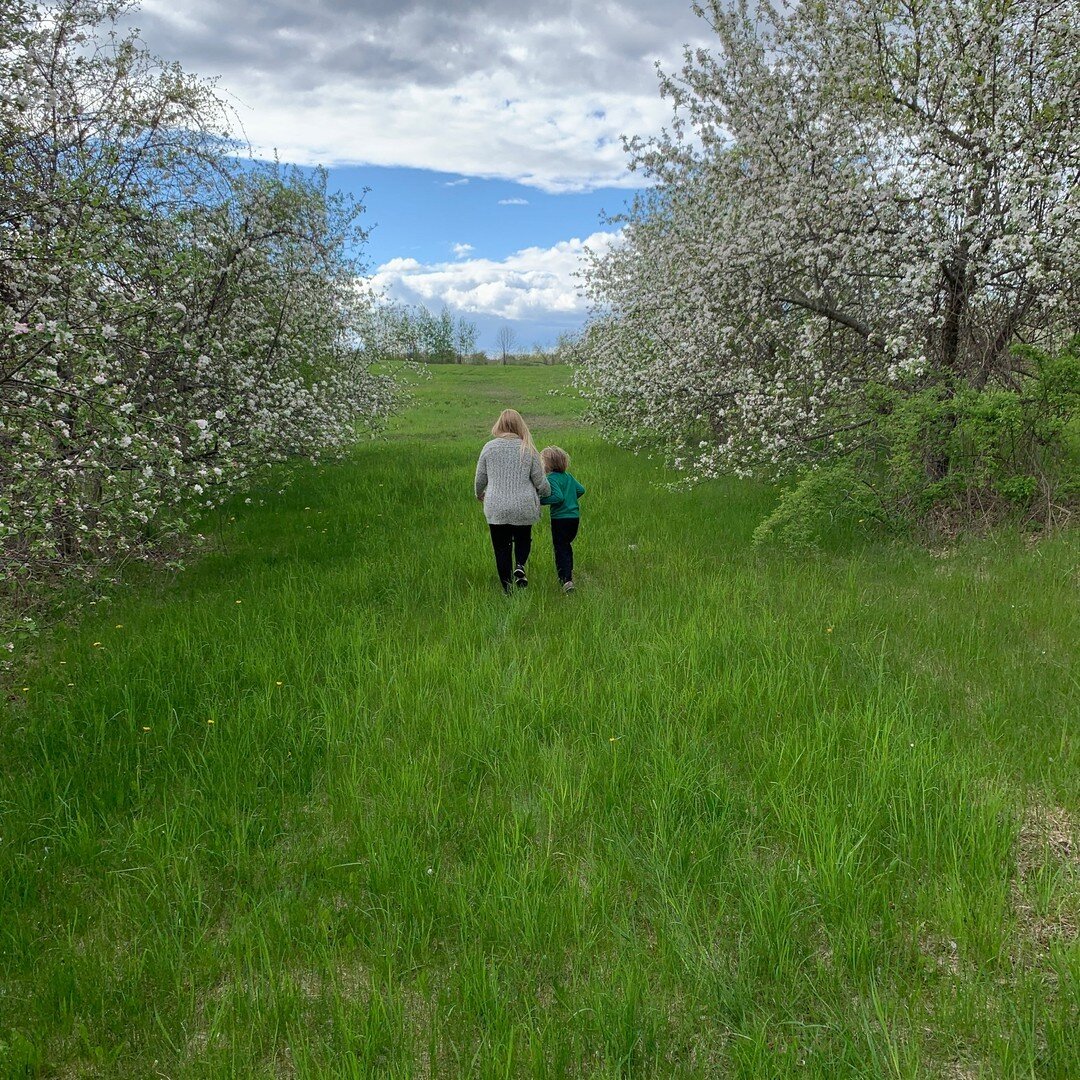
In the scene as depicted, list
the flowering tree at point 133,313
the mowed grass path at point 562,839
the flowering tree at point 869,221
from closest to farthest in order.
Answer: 1. the mowed grass path at point 562,839
2. the flowering tree at point 133,313
3. the flowering tree at point 869,221

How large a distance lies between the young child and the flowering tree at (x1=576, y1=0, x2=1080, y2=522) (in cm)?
283

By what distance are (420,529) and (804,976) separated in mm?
8965

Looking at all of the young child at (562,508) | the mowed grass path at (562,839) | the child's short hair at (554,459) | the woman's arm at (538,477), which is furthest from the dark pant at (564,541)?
the mowed grass path at (562,839)

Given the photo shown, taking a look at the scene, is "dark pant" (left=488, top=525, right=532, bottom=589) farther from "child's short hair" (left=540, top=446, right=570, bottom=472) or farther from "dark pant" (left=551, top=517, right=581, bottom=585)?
"child's short hair" (left=540, top=446, right=570, bottom=472)

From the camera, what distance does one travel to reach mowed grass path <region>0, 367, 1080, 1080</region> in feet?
8.70

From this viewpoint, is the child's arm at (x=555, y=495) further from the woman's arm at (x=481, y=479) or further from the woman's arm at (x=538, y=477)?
the woman's arm at (x=481, y=479)

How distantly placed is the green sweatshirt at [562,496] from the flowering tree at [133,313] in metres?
3.32

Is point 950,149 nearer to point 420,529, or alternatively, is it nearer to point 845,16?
point 845,16

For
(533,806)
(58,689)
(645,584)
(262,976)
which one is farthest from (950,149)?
(58,689)

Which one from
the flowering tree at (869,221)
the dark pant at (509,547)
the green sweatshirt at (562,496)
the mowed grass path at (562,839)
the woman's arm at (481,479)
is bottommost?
the mowed grass path at (562,839)

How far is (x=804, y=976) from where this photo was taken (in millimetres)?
2811

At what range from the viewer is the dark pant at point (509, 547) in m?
7.75

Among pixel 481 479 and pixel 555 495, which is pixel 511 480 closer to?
pixel 481 479

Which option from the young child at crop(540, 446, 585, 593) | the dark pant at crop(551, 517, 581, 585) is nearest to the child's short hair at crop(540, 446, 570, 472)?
the young child at crop(540, 446, 585, 593)
